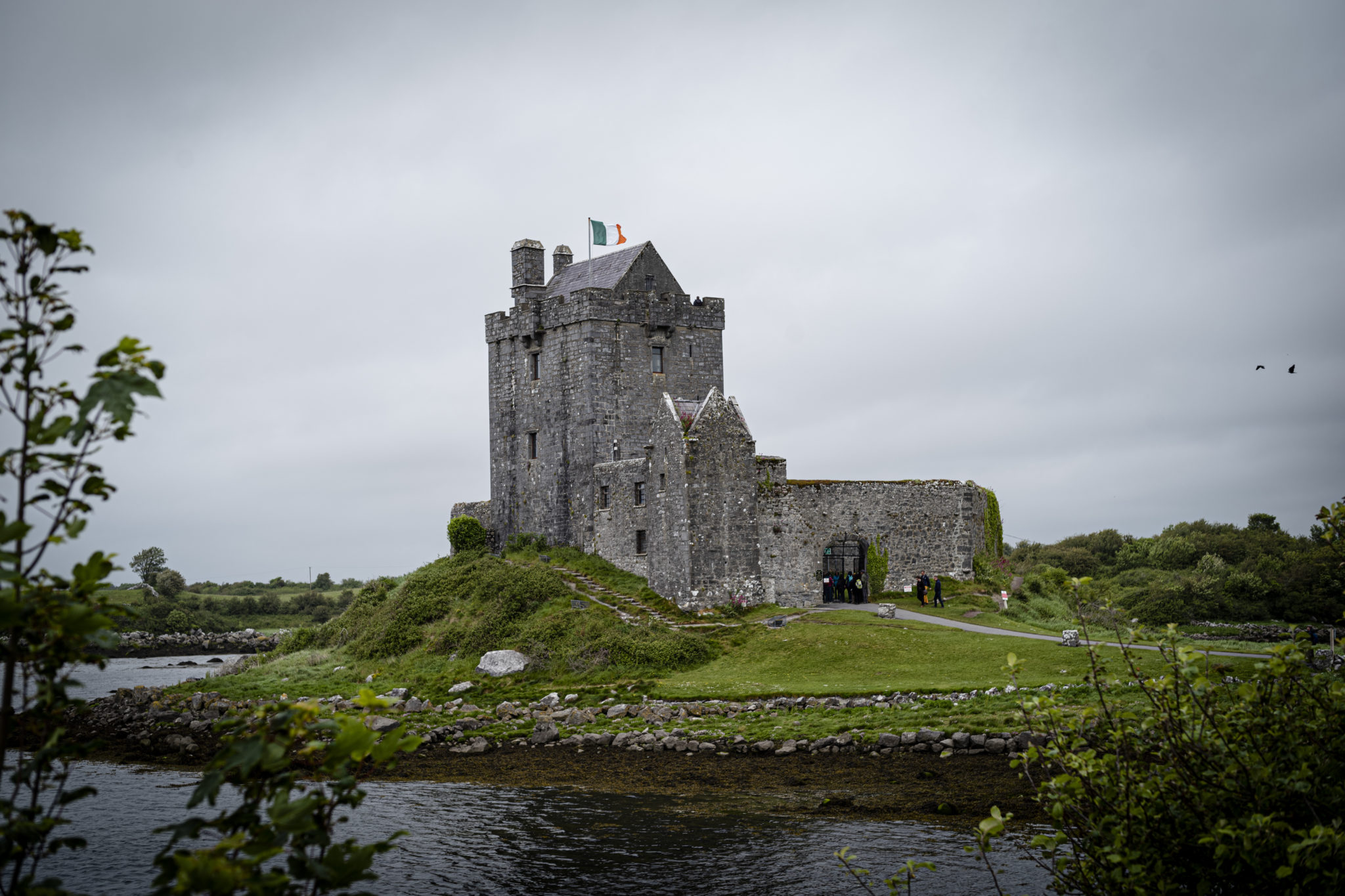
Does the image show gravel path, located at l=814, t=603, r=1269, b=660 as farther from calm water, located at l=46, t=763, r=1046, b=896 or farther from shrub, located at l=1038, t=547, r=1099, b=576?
shrub, located at l=1038, t=547, r=1099, b=576

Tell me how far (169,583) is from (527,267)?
2178 inches

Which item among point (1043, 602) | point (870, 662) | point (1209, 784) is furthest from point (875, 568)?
point (1209, 784)

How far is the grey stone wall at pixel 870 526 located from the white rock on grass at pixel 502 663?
8.95 metres

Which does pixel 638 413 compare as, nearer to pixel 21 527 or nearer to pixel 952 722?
pixel 952 722

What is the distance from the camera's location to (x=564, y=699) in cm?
2664

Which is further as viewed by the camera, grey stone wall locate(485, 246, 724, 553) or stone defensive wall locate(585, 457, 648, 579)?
grey stone wall locate(485, 246, 724, 553)

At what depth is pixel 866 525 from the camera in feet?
122

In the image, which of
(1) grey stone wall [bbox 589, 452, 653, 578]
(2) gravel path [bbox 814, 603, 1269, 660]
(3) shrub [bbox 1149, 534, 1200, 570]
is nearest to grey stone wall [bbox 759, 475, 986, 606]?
(2) gravel path [bbox 814, 603, 1269, 660]

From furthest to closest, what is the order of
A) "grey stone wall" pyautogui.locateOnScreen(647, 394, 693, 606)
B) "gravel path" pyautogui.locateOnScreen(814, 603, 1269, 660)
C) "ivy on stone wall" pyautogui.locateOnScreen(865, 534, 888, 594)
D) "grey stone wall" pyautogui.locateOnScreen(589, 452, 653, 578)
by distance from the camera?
"ivy on stone wall" pyautogui.locateOnScreen(865, 534, 888, 594) → "grey stone wall" pyautogui.locateOnScreen(589, 452, 653, 578) → "grey stone wall" pyautogui.locateOnScreen(647, 394, 693, 606) → "gravel path" pyautogui.locateOnScreen(814, 603, 1269, 660)

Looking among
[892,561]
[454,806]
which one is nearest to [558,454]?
[892,561]

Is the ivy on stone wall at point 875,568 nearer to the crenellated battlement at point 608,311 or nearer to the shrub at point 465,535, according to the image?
the crenellated battlement at point 608,311

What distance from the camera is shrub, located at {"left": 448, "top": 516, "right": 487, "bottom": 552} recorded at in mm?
41531

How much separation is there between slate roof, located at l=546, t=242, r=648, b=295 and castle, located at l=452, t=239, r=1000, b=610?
0.29 ft

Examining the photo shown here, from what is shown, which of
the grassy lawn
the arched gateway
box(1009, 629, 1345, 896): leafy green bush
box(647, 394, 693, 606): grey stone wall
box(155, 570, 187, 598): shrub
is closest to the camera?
box(1009, 629, 1345, 896): leafy green bush
